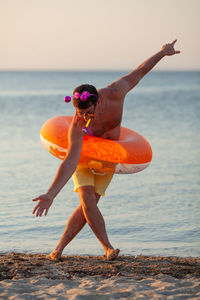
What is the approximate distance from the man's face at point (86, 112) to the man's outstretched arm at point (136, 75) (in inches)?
15.1

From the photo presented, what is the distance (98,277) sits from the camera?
150 inches

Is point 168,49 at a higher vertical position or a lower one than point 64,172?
higher

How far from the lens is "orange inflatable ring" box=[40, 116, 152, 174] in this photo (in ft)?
14.2

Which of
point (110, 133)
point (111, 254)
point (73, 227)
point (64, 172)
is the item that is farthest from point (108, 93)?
point (111, 254)

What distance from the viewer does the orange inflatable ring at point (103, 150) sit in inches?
170

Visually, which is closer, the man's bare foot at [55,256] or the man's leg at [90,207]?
the man's leg at [90,207]

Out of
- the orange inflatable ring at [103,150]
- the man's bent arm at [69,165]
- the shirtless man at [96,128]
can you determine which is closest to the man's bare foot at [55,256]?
the shirtless man at [96,128]

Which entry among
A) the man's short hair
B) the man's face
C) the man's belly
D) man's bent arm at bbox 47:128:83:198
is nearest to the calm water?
the man's belly

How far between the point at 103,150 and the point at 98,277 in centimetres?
106

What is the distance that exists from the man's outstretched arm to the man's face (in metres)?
0.38

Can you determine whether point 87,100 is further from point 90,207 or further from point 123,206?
point 123,206

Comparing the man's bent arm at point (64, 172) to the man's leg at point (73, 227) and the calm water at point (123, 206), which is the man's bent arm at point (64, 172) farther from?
the calm water at point (123, 206)

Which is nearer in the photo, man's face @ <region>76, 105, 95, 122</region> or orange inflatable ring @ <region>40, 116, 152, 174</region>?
man's face @ <region>76, 105, 95, 122</region>

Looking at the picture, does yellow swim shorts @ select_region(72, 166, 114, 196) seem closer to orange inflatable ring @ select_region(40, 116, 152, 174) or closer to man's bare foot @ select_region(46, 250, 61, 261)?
orange inflatable ring @ select_region(40, 116, 152, 174)
